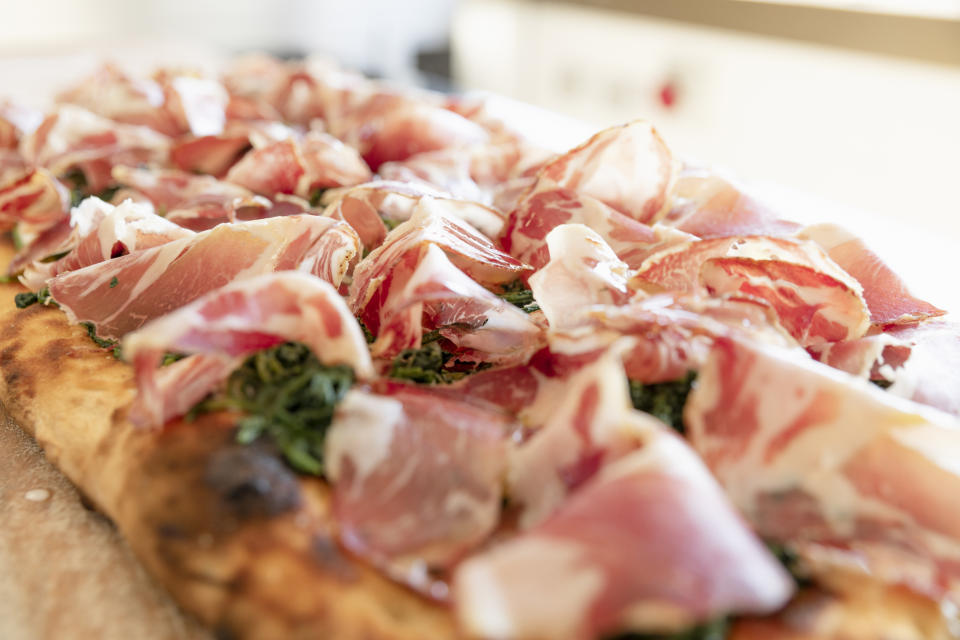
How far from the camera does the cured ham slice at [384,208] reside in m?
1.21

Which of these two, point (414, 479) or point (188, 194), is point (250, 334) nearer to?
point (414, 479)

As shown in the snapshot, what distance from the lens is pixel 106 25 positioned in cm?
505

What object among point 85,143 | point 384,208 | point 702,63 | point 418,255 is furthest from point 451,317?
point 702,63

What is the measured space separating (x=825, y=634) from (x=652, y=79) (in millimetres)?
3792

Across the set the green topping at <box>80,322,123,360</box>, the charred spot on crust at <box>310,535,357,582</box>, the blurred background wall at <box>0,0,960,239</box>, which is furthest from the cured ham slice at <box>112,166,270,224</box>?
the blurred background wall at <box>0,0,960,239</box>

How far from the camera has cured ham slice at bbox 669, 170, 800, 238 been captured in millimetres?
1203

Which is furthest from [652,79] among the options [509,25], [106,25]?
[106,25]

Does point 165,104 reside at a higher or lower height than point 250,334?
lower

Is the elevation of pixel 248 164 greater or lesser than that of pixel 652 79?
greater

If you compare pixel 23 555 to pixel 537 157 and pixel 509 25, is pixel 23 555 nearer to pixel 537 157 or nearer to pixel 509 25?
pixel 537 157

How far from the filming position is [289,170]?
142cm

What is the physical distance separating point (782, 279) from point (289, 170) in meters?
0.87

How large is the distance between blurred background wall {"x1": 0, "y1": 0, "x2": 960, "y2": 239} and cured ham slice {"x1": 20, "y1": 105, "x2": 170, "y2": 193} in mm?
1188

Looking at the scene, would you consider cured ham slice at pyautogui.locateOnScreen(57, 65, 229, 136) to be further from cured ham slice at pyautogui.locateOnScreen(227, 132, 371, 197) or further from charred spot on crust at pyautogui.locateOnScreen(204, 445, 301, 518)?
charred spot on crust at pyautogui.locateOnScreen(204, 445, 301, 518)
